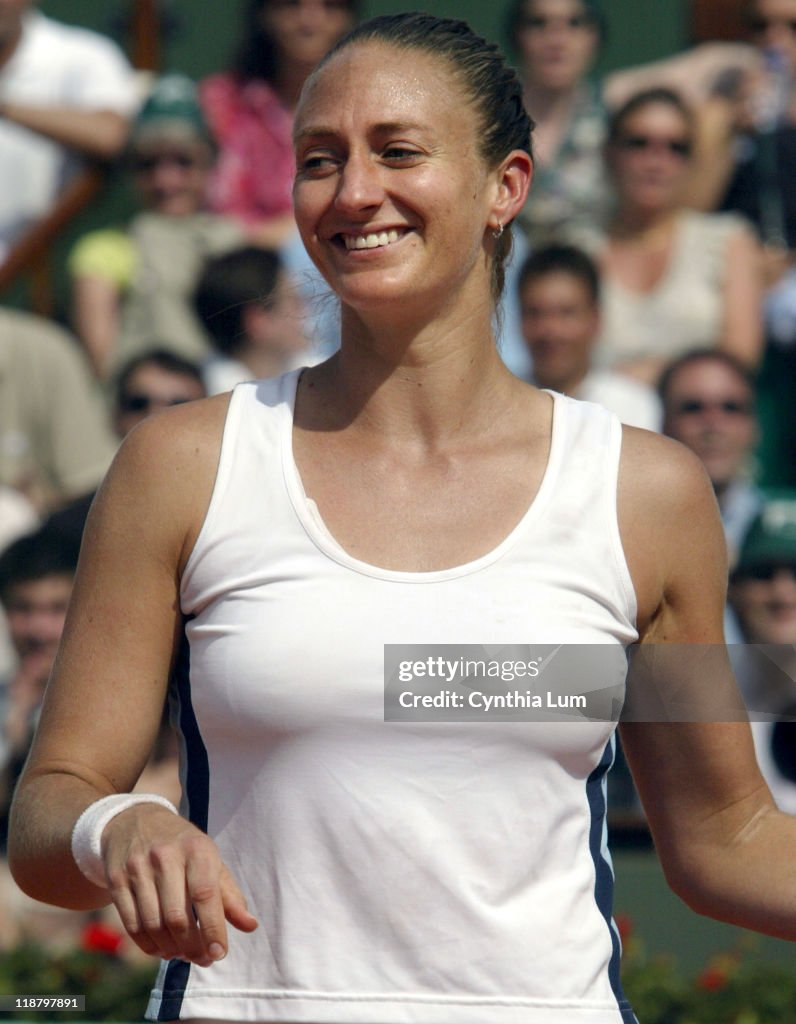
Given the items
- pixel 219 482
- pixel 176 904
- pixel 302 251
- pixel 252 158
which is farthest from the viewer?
pixel 252 158

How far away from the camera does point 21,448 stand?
20.1 ft

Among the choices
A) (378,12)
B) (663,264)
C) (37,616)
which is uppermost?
(378,12)

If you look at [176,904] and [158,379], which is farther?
[158,379]

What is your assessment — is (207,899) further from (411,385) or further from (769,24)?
(769,24)

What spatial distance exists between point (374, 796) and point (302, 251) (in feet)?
14.0

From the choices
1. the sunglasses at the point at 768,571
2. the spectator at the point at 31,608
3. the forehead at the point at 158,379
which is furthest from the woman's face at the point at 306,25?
the sunglasses at the point at 768,571

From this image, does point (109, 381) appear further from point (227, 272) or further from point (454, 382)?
point (454, 382)

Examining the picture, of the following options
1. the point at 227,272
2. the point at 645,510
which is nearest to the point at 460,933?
the point at 645,510

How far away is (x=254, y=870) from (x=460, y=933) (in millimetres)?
243

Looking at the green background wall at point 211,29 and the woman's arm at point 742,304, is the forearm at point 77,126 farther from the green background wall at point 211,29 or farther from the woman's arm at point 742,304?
the woman's arm at point 742,304

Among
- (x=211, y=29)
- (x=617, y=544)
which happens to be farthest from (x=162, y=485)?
(x=211, y=29)

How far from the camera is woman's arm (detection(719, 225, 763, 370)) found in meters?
6.07

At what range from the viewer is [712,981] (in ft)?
15.4
